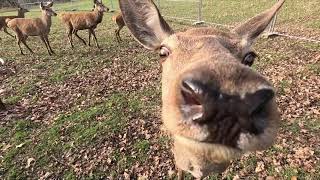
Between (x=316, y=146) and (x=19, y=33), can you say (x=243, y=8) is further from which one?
(x=316, y=146)

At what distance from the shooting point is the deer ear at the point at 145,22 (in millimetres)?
3602

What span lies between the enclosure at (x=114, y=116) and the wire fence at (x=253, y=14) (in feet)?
0.99

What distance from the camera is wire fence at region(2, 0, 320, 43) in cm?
1275

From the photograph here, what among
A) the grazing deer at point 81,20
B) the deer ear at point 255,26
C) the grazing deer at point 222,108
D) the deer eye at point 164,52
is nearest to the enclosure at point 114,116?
the grazing deer at point 81,20

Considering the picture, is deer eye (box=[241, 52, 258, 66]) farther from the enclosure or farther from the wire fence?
the wire fence

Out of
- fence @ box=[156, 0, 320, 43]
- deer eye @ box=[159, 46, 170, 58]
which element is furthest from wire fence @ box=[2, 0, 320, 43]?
deer eye @ box=[159, 46, 170, 58]

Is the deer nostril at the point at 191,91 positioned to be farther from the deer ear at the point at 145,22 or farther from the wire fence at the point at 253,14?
the wire fence at the point at 253,14

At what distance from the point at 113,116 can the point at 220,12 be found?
1431cm

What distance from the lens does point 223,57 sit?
95.0 inches

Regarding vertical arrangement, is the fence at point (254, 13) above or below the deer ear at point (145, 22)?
below

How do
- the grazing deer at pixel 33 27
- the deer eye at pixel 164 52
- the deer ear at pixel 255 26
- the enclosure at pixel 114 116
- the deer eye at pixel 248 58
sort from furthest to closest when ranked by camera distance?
the grazing deer at pixel 33 27 < the enclosure at pixel 114 116 < the deer ear at pixel 255 26 < the deer eye at pixel 164 52 < the deer eye at pixel 248 58

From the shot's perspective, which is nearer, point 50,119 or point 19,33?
point 50,119

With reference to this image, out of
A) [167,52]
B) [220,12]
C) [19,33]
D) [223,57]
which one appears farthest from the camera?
[220,12]

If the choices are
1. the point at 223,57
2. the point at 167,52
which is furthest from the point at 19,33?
the point at 223,57
